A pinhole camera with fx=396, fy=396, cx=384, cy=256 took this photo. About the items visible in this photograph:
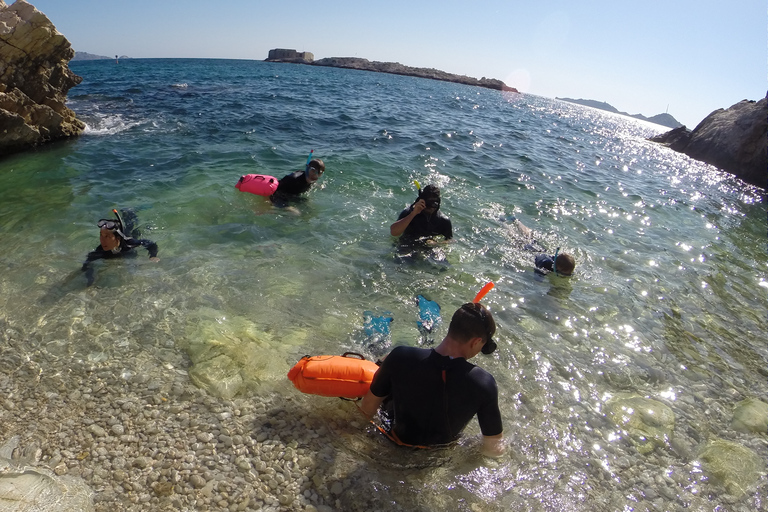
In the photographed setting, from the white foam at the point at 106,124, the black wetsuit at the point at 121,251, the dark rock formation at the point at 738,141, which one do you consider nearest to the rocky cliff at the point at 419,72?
the dark rock formation at the point at 738,141

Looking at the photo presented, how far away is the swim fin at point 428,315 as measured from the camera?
502 cm

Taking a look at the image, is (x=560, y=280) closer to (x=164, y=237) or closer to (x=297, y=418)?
(x=297, y=418)

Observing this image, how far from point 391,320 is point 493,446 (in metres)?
2.14

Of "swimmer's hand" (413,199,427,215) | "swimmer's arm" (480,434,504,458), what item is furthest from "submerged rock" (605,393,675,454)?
"swimmer's hand" (413,199,427,215)

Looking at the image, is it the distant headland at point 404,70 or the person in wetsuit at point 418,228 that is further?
the distant headland at point 404,70

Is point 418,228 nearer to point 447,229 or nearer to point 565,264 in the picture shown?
point 447,229

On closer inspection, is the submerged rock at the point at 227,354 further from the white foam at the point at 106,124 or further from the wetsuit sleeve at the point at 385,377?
the white foam at the point at 106,124

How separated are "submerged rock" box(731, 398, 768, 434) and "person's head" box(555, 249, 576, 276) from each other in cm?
266

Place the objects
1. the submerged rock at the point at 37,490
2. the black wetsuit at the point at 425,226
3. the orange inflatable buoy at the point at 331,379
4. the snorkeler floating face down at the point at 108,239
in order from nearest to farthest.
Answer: the submerged rock at the point at 37,490 → the orange inflatable buoy at the point at 331,379 → the snorkeler floating face down at the point at 108,239 → the black wetsuit at the point at 425,226

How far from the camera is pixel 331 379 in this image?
3.50 metres

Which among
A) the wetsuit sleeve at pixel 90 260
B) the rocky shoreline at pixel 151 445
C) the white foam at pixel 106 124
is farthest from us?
the white foam at pixel 106 124

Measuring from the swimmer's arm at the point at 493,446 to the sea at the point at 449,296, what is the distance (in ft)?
0.58

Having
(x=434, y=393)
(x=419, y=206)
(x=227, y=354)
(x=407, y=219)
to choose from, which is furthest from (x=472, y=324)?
(x=407, y=219)

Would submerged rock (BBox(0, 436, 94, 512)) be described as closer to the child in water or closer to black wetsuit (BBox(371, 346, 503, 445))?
black wetsuit (BBox(371, 346, 503, 445))
